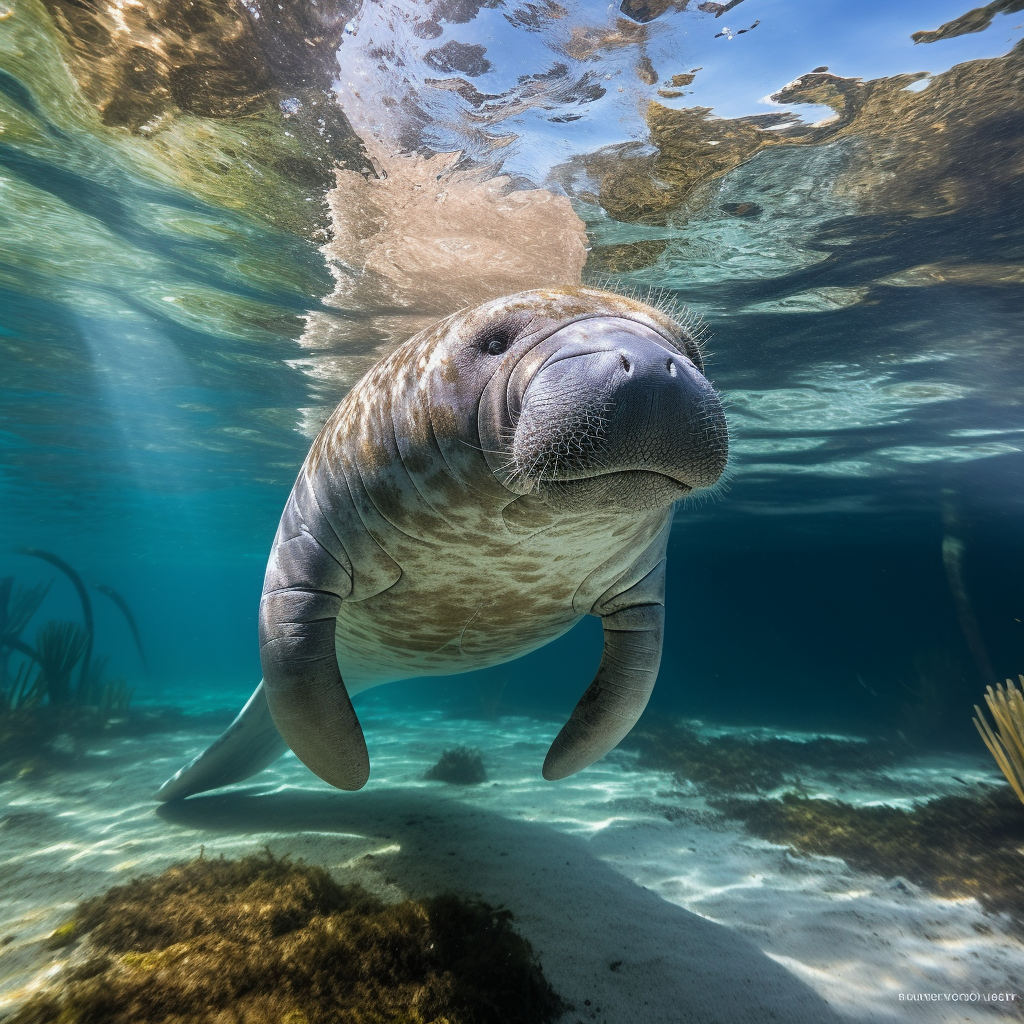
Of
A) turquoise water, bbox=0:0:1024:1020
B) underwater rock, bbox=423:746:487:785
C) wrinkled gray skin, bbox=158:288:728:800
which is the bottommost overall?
underwater rock, bbox=423:746:487:785

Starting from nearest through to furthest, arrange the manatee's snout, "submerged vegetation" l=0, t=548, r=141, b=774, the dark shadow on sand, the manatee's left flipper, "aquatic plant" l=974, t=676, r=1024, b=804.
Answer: the manatee's snout
the dark shadow on sand
the manatee's left flipper
"aquatic plant" l=974, t=676, r=1024, b=804
"submerged vegetation" l=0, t=548, r=141, b=774

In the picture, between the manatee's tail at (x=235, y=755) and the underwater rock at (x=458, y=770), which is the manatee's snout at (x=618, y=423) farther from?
the underwater rock at (x=458, y=770)

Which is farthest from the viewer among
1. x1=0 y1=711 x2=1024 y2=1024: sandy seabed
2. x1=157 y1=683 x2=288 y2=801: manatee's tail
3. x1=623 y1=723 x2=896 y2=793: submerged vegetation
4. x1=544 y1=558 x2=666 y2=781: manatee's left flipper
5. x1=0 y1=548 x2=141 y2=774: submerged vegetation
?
x1=0 y1=548 x2=141 y2=774: submerged vegetation

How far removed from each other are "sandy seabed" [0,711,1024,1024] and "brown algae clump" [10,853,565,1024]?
0.53 feet

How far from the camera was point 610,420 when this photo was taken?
1534mm

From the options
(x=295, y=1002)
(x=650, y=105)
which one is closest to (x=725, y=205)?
(x=650, y=105)

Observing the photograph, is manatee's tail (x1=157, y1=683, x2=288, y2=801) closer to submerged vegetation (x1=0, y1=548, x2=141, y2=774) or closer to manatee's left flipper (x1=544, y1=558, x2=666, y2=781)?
manatee's left flipper (x1=544, y1=558, x2=666, y2=781)

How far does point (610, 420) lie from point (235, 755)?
5.16 metres

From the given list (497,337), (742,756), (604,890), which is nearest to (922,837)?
(604,890)

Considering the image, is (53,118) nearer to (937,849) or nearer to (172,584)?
(937,849)

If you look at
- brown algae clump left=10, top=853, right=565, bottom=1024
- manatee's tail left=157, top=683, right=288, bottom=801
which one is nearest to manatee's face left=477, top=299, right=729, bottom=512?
brown algae clump left=10, top=853, right=565, bottom=1024

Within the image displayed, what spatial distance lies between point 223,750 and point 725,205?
769 centimetres

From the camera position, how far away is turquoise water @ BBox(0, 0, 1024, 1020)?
181 inches

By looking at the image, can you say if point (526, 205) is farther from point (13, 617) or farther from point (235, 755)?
point (13, 617)
